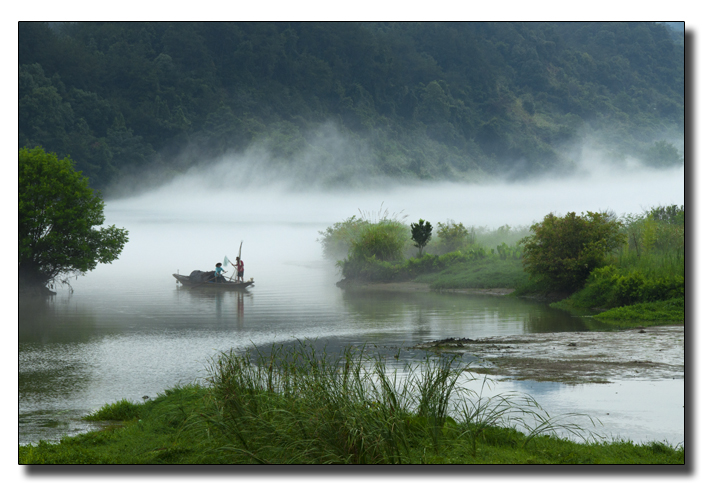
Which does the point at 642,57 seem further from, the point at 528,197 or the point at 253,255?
the point at 253,255

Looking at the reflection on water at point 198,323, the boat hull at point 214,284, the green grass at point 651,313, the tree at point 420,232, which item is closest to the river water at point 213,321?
the reflection on water at point 198,323

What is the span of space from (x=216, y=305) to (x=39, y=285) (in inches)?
194

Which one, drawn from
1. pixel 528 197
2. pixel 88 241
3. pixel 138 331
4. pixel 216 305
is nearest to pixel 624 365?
pixel 528 197

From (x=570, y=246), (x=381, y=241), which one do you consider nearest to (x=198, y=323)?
(x=381, y=241)

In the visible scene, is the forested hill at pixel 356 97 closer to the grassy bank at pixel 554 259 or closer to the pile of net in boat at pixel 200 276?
the grassy bank at pixel 554 259

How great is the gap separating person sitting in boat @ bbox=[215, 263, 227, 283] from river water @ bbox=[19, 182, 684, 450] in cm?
57

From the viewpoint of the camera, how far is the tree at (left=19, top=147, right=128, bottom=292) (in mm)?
14938

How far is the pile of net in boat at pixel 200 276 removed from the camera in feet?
52.7

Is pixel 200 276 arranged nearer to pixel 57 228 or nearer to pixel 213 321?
pixel 213 321

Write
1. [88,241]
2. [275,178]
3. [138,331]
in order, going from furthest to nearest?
[88,241] < [138,331] < [275,178]

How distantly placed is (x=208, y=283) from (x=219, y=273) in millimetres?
2140

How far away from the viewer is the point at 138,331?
49.9 feet

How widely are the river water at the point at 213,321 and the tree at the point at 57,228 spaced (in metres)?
0.67

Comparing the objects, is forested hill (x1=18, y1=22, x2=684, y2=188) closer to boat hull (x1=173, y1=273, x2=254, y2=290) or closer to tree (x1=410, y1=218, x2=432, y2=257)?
boat hull (x1=173, y1=273, x2=254, y2=290)
